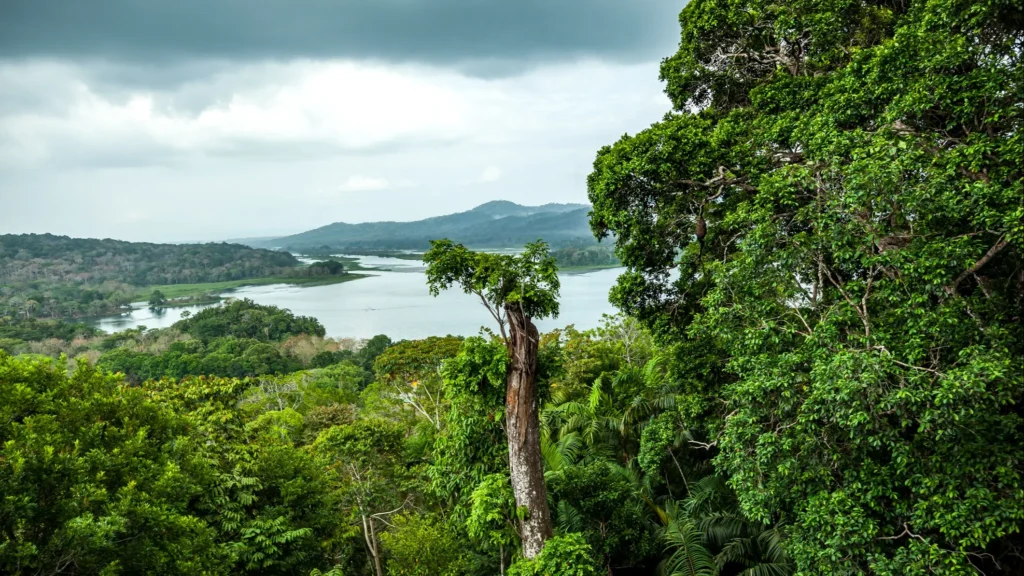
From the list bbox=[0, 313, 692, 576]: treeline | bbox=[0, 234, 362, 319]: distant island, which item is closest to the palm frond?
bbox=[0, 313, 692, 576]: treeline

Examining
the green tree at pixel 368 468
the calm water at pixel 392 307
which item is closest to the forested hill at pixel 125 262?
the calm water at pixel 392 307

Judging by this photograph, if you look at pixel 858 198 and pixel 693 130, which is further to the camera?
pixel 693 130

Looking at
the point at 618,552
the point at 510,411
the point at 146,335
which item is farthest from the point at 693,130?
the point at 146,335

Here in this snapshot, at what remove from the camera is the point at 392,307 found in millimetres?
81438

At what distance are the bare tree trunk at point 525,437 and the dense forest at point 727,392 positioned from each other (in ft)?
0.09

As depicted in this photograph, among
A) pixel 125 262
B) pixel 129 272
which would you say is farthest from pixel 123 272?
pixel 125 262

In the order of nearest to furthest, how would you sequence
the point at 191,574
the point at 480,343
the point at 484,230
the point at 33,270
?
the point at 191,574, the point at 480,343, the point at 33,270, the point at 484,230

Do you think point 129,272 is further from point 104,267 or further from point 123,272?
point 104,267

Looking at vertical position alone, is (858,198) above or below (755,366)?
above

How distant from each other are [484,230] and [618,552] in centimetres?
18938

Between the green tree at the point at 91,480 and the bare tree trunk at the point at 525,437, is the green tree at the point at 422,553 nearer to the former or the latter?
the bare tree trunk at the point at 525,437

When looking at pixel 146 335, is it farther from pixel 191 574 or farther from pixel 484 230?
pixel 484 230

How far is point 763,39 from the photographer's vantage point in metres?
8.01

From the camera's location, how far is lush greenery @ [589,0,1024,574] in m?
4.04
